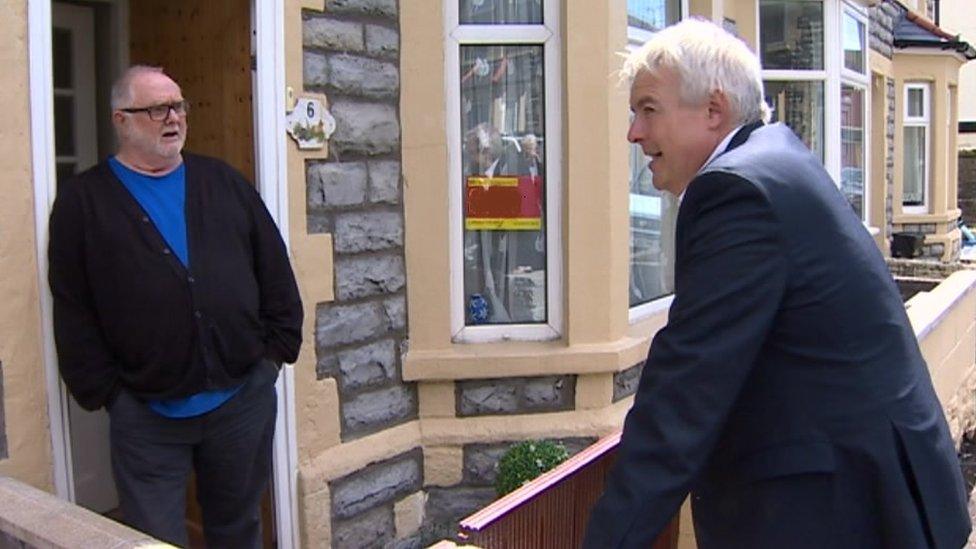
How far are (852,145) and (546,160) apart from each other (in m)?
6.61

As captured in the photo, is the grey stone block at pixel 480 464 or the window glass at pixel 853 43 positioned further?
the window glass at pixel 853 43

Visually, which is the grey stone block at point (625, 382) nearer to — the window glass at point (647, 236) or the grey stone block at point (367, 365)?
the window glass at point (647, 236)

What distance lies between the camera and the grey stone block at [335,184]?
4.36 metres

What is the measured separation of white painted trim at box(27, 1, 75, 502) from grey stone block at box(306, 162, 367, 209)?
1.21 meters

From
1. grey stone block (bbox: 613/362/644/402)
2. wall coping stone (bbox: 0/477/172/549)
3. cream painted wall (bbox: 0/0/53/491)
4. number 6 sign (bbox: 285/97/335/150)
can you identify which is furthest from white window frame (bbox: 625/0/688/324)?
wall coping stone (bbox: 0/477/172/549)

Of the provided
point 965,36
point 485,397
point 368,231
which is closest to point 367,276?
point 368,231

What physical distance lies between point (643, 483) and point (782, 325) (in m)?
0.38

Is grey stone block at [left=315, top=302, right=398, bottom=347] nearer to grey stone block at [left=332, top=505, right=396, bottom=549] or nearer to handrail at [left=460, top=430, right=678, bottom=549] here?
grey stone block at [left=332, top=505, right=396, bottom=549]

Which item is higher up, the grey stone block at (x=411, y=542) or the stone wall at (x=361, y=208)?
the stone wall at (x=361, y=208)

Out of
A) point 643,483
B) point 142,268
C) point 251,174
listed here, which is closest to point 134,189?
point 142,268

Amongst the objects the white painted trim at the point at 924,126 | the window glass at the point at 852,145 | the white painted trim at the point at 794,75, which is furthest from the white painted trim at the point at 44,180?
the white painted trim at the point at 924,126

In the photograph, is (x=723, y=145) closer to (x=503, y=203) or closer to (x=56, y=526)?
Answer: (x=56, y=526)

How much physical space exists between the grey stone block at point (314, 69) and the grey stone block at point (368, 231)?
55 centimetres

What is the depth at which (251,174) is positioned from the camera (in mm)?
4285
